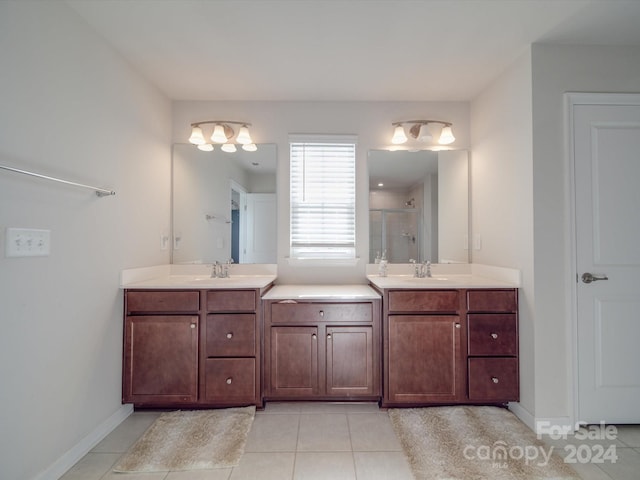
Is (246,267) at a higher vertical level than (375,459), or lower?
higher

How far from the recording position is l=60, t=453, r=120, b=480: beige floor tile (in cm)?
162

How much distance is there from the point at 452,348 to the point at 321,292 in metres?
0.96

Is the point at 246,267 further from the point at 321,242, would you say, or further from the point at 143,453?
the point at 143,453

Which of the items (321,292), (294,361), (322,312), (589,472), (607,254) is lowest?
(589,472)

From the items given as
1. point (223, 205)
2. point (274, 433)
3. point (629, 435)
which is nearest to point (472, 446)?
point (629, 435)

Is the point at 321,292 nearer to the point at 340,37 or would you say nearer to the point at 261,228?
the point at 261,228

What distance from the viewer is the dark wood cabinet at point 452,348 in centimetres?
217

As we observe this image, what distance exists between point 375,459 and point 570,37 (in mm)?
2684

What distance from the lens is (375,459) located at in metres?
1.73

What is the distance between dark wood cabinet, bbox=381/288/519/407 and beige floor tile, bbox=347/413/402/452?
14 cm

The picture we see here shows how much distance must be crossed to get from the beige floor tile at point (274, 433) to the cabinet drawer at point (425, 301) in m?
0.97

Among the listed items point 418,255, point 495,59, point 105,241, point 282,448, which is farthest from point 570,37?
point 105,241

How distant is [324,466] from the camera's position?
168cm

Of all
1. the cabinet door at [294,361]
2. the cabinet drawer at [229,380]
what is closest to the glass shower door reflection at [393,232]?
the cabinet door at [294,361]
